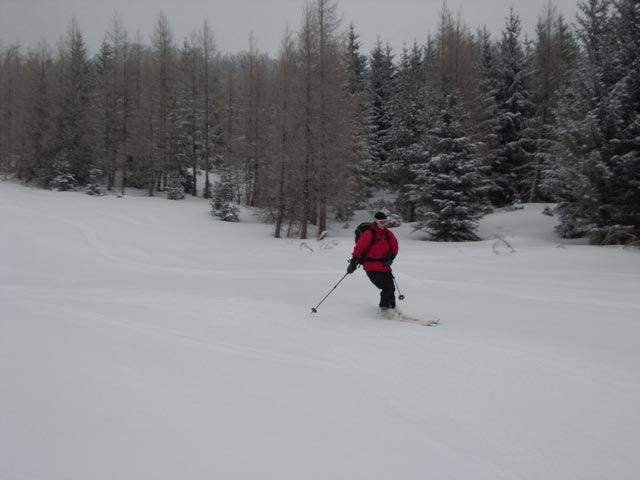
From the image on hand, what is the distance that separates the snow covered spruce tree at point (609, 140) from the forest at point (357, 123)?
6 cm

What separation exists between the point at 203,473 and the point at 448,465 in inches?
68.6

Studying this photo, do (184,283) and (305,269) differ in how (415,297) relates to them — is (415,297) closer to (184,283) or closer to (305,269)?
(305,269)

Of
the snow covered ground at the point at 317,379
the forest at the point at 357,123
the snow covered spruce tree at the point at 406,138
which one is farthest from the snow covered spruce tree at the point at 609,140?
the snow covered spruce tree at the point at 406,138

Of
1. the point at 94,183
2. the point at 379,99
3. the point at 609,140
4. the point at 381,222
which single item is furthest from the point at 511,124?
the point at 94,183

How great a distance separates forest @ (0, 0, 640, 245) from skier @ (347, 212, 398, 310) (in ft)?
35.9

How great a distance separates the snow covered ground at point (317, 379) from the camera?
295cm

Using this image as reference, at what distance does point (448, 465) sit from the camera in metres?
2.97

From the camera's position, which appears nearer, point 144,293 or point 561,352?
point 561,352

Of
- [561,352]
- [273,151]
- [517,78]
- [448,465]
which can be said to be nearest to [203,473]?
[448,465]

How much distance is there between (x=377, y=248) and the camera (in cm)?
704

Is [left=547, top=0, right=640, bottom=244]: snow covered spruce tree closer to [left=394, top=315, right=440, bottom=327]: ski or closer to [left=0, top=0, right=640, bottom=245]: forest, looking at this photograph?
[left=0, top=0, right=640, bottom=245]: forest

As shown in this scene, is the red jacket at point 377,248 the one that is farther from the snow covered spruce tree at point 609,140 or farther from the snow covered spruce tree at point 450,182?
the snow covered spruce tree at point 450,182

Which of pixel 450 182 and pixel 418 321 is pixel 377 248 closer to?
pixel 418 321

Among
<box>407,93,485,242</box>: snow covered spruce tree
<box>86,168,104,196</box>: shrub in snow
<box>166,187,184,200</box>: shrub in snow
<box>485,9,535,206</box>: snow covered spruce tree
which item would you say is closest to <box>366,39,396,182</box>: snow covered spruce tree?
<box>485,9,535,206</box>: snow covered spruce tree
